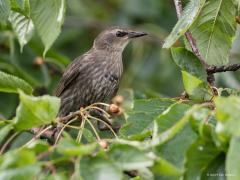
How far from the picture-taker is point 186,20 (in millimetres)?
3748

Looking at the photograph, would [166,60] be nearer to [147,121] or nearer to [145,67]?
[145,67]

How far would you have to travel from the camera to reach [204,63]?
4.11m

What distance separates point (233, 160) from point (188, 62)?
4.95 ft

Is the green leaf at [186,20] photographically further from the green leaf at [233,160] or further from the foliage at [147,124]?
the green leaf at [233,160]

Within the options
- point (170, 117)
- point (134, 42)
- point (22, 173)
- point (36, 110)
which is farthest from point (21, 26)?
point (134, 42)

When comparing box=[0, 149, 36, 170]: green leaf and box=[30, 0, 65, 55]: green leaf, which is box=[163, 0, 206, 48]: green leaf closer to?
box=[30, 0, 65, 55]: green leaf

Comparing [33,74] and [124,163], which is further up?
[124,163]

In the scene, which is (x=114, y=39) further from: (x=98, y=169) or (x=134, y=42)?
(x=98, y=169)

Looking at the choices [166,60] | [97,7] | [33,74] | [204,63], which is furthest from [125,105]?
[97,7]

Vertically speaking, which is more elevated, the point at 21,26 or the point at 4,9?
the point at 4,9

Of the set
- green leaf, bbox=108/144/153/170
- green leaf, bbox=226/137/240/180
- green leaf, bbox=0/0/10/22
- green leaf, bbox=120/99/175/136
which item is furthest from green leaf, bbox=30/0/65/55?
green leaf, bbox=226/137/240/180

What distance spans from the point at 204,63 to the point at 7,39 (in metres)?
3.44

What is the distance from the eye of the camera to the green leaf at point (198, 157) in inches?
112

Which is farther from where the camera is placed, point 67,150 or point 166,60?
point 166,60
